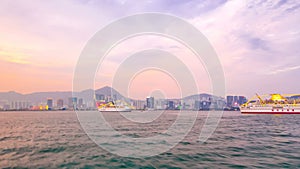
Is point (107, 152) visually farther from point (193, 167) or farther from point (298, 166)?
point (298, 166)

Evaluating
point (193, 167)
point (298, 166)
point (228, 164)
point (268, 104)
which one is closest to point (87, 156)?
point (193, 167)

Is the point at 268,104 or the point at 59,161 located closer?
the point at 59,161

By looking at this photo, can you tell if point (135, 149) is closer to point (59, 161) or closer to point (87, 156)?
point (87, 156)

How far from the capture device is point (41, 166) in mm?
Answer: 11805

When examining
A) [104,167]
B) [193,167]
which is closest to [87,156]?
[104,167]

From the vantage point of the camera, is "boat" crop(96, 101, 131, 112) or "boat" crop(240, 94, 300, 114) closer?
"boat" crop(240, 94, 300, 114)

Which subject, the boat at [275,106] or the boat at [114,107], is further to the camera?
the boat at [114,107]

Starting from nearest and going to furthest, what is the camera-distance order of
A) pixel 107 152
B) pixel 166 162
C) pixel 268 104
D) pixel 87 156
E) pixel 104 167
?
pixel 104 167
pixel 166 162
pixel 87 156
pixel 107 152
pixel 268 104

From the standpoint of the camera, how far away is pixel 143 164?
12266mm

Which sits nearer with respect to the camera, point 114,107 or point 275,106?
point 275,106

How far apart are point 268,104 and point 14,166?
12668 centimetres

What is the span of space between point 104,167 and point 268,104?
123 m

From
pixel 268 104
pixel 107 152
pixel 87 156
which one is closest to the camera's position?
pixel 87 156

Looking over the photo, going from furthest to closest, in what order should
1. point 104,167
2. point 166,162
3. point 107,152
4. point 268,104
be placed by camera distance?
point 268,104 → point 107,152 → point 166,162 → point 104,167
